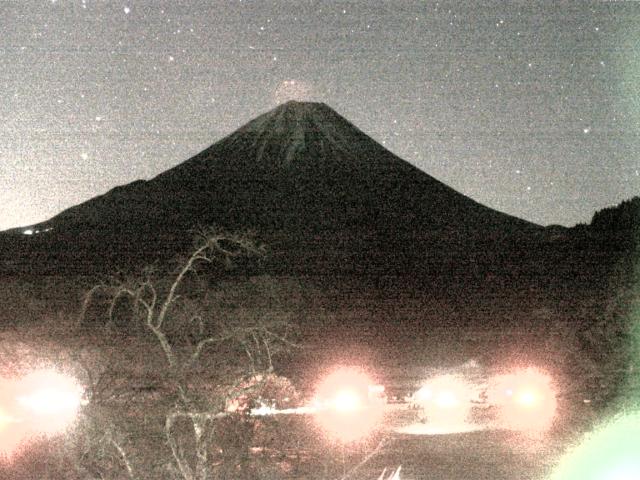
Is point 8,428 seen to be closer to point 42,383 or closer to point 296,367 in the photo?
point 42,383

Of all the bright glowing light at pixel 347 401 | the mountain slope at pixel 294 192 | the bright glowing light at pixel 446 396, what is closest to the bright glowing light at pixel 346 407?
the bright glowing light at pixel 347 401

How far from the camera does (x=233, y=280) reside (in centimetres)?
3519

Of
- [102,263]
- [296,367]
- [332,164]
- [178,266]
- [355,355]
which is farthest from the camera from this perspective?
[332,164]

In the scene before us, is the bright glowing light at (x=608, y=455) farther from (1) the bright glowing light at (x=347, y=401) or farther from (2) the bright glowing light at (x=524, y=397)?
(1) the bright glowing light at (x=347, y=401)

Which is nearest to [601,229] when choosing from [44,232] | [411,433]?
[411,433]

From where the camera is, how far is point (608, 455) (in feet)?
37.0

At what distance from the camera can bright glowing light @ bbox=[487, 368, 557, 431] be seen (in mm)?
17219

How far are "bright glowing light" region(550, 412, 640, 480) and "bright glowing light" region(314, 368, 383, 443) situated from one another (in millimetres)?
3982

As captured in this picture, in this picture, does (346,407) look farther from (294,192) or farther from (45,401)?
(294,192)

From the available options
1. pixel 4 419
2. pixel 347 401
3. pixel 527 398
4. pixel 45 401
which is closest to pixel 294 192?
pixel 527 398

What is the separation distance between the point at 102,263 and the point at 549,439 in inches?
1973

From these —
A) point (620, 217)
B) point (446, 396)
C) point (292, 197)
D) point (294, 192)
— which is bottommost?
point (446, 396)

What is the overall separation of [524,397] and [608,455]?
29.6ft

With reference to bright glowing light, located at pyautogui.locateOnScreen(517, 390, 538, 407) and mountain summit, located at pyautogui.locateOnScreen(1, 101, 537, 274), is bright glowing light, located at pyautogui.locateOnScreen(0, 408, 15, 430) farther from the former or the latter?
mountain summit, located at pyautogui.locateOnScreen(1, 101, 537, 274)
